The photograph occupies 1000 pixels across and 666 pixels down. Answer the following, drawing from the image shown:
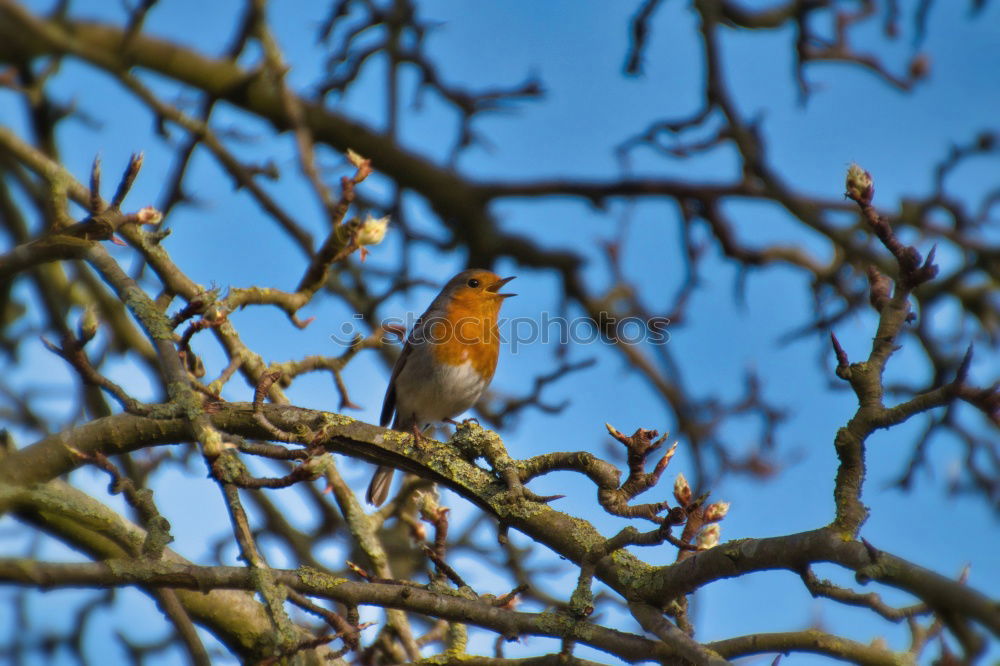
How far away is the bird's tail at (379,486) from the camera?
19.3 ft

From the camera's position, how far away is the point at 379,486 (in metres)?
5.93

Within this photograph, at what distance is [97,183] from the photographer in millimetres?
3057

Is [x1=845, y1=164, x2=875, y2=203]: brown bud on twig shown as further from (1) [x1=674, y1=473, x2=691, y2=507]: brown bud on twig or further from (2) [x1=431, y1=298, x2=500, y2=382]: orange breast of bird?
(2) [x1=431, y1=298, x2=500, y2=382]: orange breast of bird

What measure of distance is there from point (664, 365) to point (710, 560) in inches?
156

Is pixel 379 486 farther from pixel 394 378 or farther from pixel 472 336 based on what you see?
pixel 472 336

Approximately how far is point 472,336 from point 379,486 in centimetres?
114

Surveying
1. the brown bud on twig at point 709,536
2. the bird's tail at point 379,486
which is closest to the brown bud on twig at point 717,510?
the brown bud on twig at point 709,536

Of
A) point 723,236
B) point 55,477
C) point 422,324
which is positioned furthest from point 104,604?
point 723,236

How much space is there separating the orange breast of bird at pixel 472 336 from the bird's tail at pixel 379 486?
0.84m

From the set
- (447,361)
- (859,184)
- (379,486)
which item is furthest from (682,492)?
(379,486)

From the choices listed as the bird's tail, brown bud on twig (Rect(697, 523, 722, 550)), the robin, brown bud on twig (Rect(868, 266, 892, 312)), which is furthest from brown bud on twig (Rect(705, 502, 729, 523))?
the bird's tail

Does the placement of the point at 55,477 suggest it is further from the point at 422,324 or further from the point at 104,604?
the point at 422,324

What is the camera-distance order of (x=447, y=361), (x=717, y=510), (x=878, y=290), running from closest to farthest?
(x=878, y=290) → (x=717, y=510) → (x=447, y=361)

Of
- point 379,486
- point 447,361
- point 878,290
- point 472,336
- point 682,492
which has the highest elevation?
point 472,336
